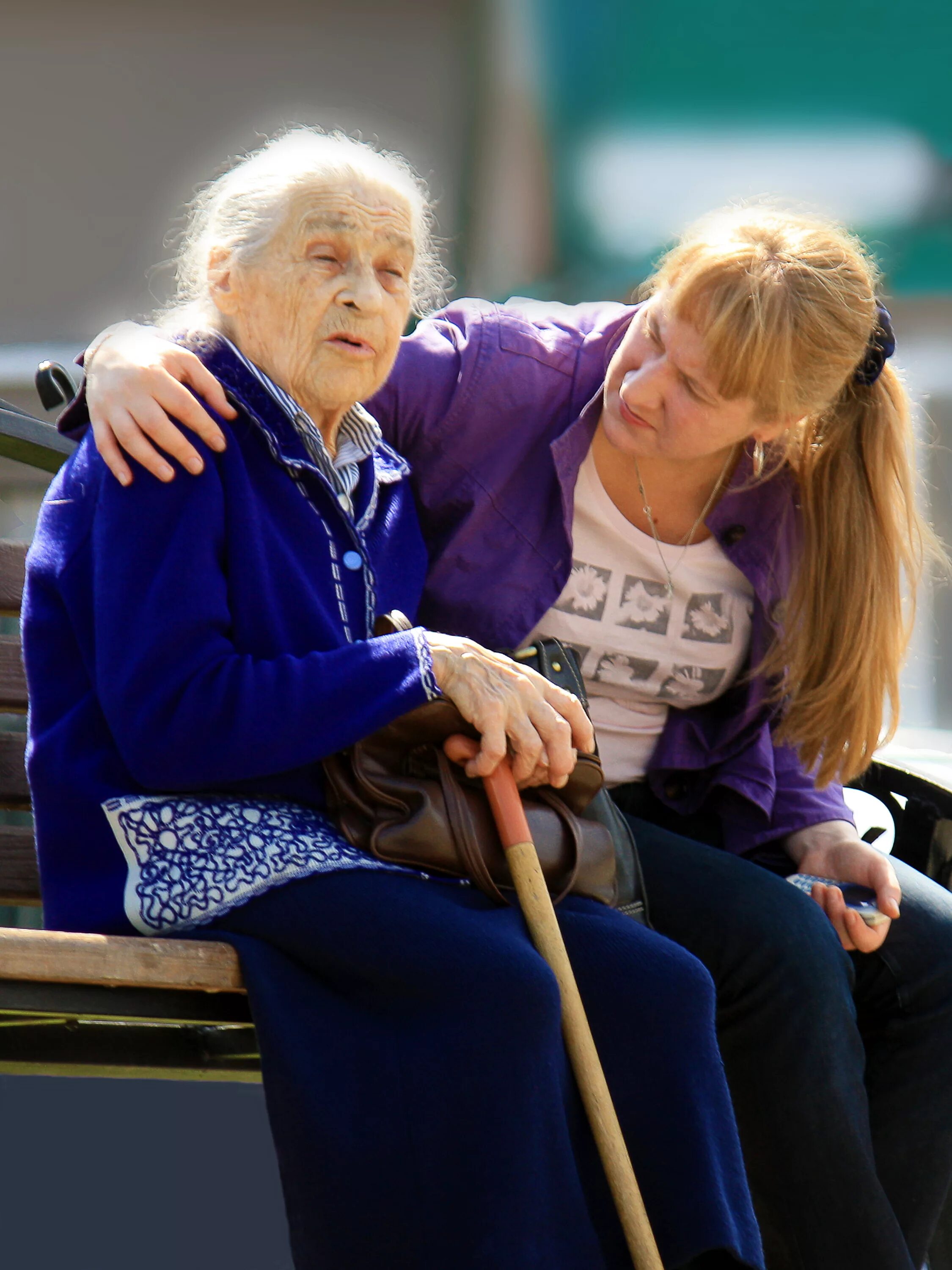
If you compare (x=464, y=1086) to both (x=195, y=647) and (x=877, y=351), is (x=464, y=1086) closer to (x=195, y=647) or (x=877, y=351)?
(x=195, y=647)

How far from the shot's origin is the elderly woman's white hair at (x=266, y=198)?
5.93 ft

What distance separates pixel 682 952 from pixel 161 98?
3.76 meters

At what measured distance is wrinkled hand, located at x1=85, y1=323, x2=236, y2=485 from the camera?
5.29ft

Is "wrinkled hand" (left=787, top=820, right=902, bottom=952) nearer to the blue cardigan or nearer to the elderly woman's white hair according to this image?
the blue cardigan

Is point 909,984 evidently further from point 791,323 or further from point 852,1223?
point 791,323

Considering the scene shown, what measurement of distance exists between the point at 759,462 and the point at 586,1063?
104cm

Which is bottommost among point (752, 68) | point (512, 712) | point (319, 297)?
point (512, 712)

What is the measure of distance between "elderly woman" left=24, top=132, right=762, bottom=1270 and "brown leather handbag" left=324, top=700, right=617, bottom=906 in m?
0.03

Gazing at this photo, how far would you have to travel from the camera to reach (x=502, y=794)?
1639mm

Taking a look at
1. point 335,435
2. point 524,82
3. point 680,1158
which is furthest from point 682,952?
point 524,82

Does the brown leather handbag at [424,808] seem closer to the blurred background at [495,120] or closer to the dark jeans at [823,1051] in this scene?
the dark jeans at [823,1051]

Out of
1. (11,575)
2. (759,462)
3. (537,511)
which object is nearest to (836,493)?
(759,462)

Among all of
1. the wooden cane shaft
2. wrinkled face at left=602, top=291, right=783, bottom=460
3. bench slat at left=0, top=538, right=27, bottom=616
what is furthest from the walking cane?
bench slat at left=0, top=538, right=27, bottom=616

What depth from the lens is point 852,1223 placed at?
1.86 metres
